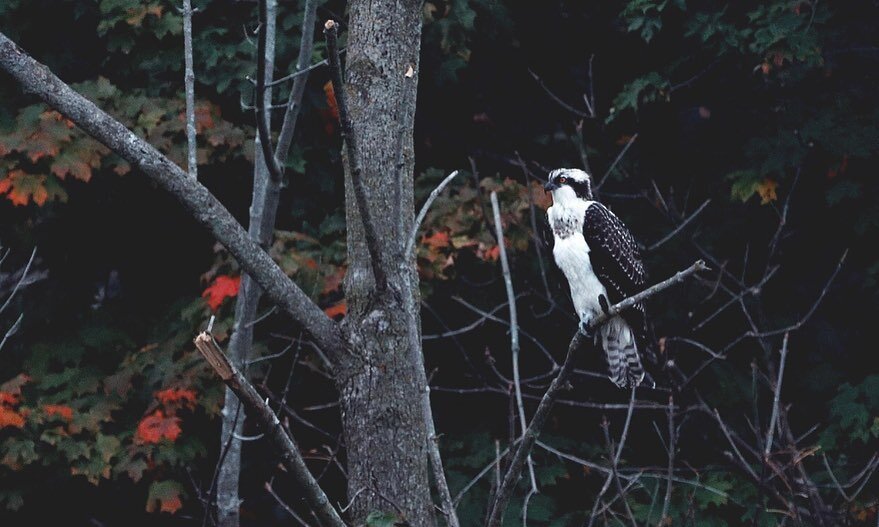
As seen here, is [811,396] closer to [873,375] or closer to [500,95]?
[873,375]

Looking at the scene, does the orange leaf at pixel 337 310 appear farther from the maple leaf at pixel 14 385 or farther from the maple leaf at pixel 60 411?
the maple leaf at pixel 14 385

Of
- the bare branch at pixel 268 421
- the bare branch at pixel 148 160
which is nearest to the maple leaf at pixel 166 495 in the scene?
the bare branch at pixel 148 160

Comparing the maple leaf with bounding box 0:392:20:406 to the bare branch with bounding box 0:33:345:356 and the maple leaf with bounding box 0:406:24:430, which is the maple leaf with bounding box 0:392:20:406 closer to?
the maple leaf with bounding box 0:406:24:430

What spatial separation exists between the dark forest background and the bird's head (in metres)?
1.15

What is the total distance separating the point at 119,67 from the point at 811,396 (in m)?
4.35

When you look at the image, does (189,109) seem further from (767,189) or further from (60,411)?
(767,189)

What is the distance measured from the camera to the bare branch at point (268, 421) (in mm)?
2482

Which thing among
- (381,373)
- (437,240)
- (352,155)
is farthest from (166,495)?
(352,155)

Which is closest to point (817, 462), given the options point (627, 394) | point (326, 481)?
point (627, 394)

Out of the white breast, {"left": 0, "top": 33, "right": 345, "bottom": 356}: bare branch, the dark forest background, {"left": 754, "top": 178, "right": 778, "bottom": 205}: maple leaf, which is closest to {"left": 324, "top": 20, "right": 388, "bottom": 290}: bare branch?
Result: {"left": 0, "top": 33, "right": 345, "bottom": 356}: bare branch

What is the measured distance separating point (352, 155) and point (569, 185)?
161cm

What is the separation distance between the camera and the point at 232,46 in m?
6.34

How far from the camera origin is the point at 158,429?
5.87 metres

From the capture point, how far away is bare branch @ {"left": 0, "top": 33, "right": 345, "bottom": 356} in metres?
3.60
